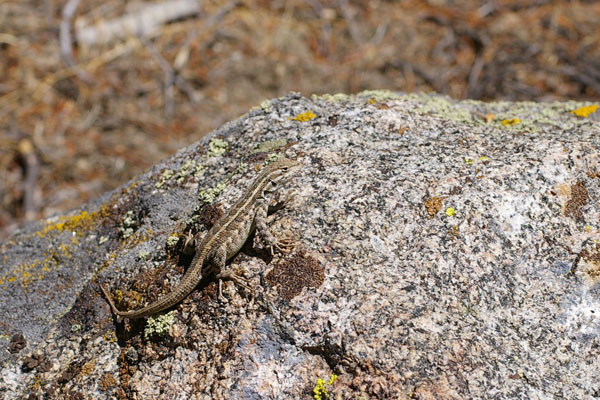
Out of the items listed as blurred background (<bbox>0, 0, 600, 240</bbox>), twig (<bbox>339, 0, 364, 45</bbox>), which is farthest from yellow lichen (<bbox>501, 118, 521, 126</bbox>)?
twig (<bbox>339, 0, 364, 45</bbox>)

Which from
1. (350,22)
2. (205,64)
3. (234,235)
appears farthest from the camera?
(350,22)

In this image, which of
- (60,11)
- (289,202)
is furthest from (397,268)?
(60,11)

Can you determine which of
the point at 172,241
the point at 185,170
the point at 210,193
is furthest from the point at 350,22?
the point at 172,241

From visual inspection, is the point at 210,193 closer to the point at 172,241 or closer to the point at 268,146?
the point at 172,241

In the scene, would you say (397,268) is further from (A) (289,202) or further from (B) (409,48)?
(B) (409,48)

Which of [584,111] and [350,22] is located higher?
[350,22]

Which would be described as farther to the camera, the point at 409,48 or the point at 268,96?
the point at 409,48

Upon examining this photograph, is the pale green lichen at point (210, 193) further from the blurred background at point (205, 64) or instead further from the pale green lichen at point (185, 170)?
the blurred background at point (205, 64)
